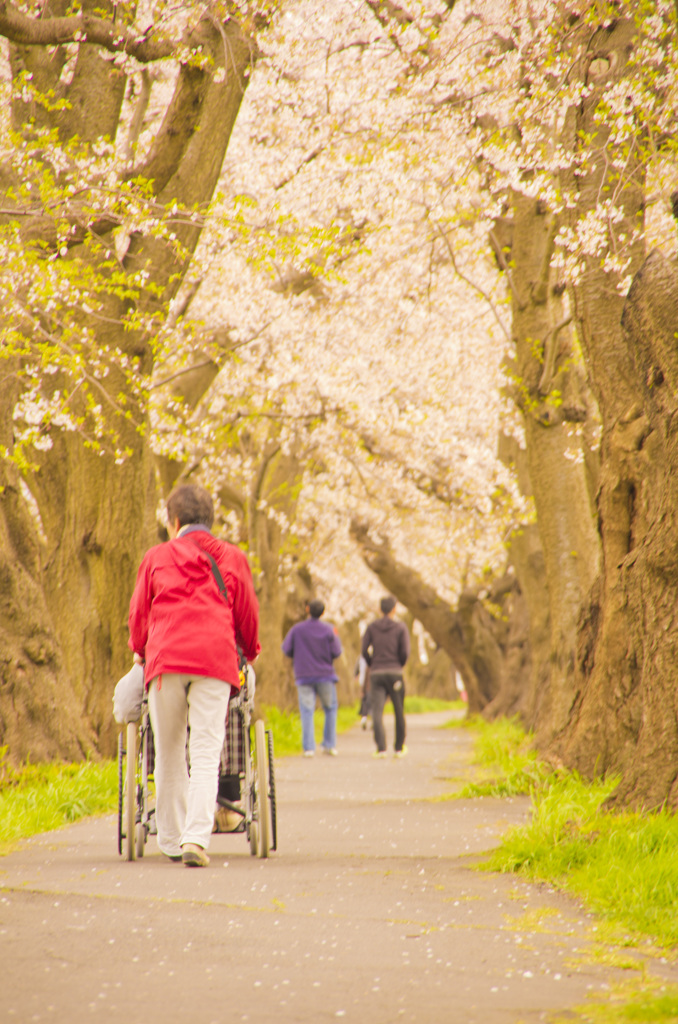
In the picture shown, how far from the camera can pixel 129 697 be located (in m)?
5.85

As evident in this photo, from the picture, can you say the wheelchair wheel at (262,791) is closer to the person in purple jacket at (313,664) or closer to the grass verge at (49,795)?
the grass verge at (49,795)

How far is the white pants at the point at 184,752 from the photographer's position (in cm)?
545

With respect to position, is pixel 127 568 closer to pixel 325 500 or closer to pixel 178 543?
pixel 178 543

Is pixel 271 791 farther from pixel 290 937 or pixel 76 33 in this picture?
pixel 76 33

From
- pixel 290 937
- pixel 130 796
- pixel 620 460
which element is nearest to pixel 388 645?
pixel 620 460

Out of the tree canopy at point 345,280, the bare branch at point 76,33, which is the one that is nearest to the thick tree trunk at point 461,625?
the tree canopy at point 345,280

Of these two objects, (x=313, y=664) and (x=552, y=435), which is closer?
(x=552, y=435)

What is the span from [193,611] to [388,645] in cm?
863

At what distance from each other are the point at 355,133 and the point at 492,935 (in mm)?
11330

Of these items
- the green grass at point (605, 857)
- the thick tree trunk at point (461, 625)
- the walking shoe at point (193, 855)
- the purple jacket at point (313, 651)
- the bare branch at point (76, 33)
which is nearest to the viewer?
the green grass at point (605, 857)

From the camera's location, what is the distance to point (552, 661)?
36.9 feet

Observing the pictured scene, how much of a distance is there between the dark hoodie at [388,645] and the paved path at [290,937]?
7153 millimetres

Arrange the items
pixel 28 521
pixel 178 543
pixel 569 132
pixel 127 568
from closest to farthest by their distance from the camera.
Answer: pixel 178 543, pixel 569 132, pixel 28 521, pixel 127 568

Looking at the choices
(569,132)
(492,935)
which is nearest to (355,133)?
(569,132)
